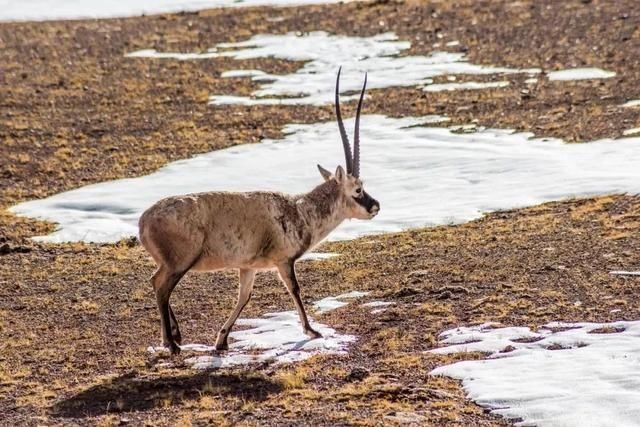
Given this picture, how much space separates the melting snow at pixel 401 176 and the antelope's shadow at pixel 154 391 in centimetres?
1093

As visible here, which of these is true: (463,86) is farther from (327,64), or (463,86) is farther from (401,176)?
(401,176)

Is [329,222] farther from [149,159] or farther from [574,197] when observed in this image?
[149,159]

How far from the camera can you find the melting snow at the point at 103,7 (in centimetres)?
6250

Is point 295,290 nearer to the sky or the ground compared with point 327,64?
nearer to the sky

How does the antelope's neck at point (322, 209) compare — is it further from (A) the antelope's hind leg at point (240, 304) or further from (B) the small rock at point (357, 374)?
(B) the small rock at point (357, 374)

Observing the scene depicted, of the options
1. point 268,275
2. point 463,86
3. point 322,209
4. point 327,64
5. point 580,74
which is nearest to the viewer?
point 322,209

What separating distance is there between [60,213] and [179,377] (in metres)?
14.6

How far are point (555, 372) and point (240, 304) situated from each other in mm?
4502

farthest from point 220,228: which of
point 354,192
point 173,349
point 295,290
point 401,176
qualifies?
point 401,176

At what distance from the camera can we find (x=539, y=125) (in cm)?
3559

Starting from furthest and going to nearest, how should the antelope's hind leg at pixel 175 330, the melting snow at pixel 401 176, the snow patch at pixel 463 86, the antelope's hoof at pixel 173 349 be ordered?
the snow patch at pixel 463 86
the melting snow at pixel 401 176
the antelope's hind leg at pixel 175 330
the antelope's hoof at pixel 173 349

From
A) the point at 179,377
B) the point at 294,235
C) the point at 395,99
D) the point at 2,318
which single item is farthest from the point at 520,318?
the point at 395,99

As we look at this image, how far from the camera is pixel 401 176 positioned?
31.2 meters

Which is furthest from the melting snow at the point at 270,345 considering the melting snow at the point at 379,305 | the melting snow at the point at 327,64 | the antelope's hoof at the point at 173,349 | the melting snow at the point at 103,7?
the melting snow at the point at 103,7
